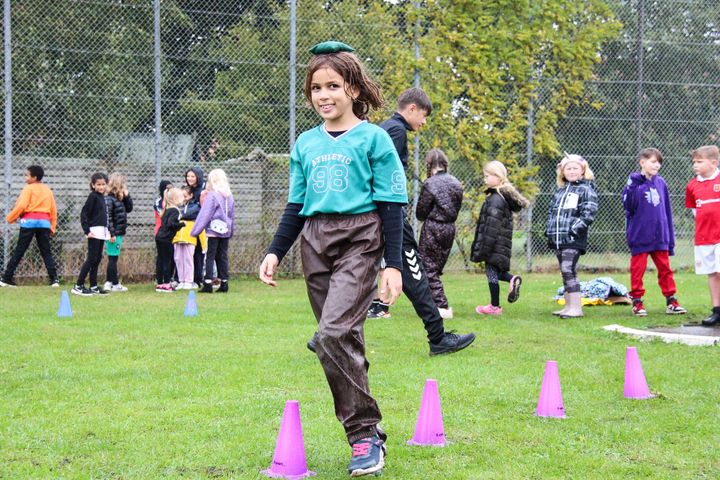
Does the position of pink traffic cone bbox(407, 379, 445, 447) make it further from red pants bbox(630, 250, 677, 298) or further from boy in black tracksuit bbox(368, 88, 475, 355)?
red pants bbox(630, 250, 677, 298)

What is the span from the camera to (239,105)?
14695mm

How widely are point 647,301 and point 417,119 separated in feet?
18.1

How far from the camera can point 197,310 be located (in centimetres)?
1066

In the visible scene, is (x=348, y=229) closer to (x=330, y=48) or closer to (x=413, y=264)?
(x=330, y=48)

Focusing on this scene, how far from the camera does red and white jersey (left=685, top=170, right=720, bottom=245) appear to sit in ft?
31.2

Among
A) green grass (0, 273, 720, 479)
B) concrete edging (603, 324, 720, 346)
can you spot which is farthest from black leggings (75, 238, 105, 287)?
concrete edging (603, 324, 720, 346)

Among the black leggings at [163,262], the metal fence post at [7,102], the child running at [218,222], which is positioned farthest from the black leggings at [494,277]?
the metal fence post at [7,102]

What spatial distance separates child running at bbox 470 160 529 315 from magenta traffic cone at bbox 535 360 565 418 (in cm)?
497

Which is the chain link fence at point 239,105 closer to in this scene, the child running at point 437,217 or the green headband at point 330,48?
the child running at point 437,217

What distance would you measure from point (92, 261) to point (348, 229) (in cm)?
908

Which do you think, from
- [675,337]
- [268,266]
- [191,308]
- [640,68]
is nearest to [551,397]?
[268,266]

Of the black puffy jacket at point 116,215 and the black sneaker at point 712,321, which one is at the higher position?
the black puffy jacket at point 116,215

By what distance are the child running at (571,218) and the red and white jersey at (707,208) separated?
1034mm

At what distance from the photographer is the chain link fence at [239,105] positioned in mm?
13719
